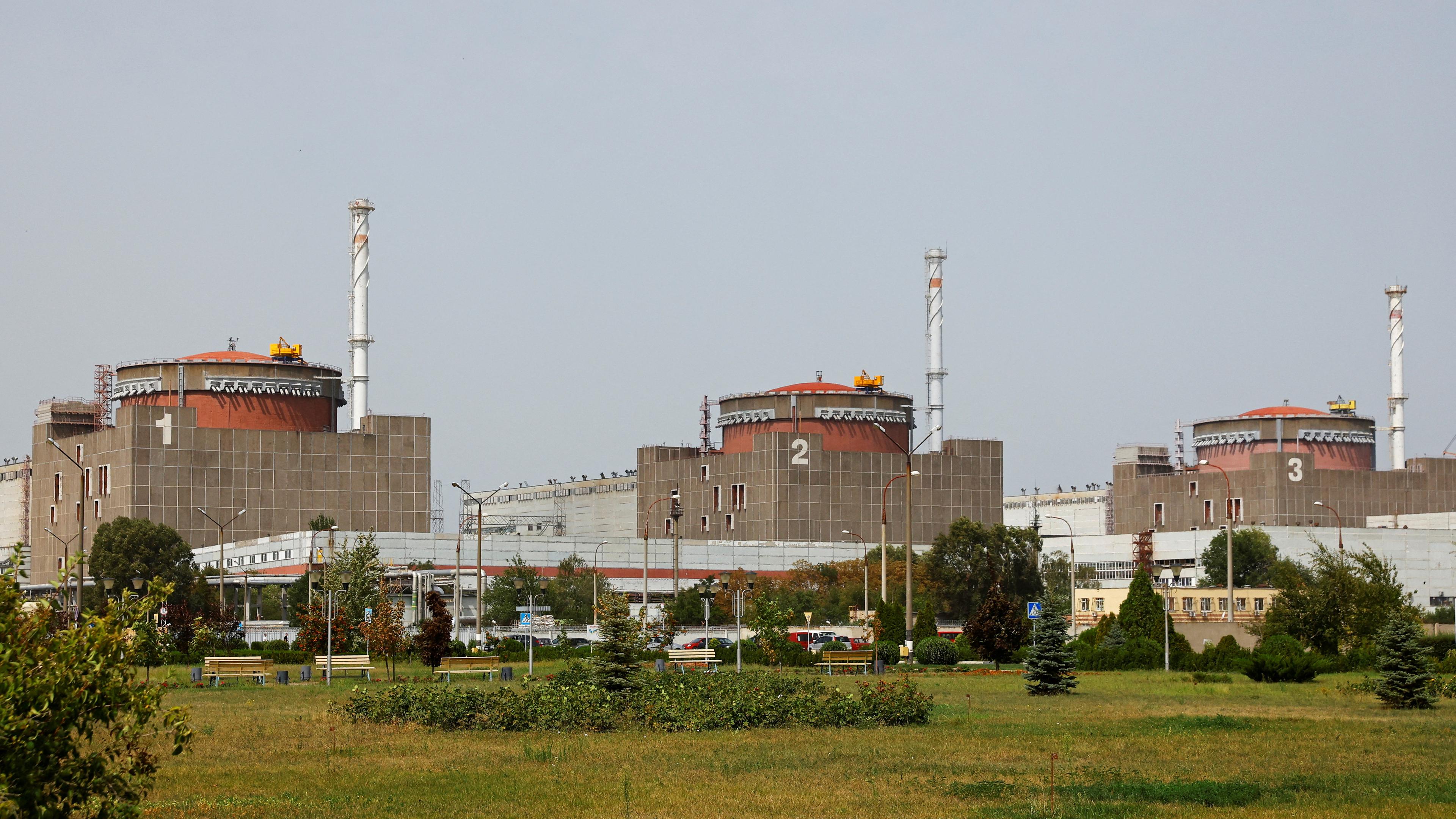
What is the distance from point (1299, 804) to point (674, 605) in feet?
237

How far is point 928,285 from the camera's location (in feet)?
503

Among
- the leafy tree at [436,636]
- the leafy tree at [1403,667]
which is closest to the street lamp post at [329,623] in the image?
the leafy tree at [436,636]

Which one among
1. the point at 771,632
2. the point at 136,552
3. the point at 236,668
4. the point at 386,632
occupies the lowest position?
the point at 236,668

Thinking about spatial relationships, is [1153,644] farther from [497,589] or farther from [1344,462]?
[1344,462]

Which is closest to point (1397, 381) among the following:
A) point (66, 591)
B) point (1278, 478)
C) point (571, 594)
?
point (1278, 478)

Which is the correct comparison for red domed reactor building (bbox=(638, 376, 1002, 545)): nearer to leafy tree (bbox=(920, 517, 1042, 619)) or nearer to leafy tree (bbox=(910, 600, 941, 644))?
leafy tree (bbox=(920, 517, 1042, 619))

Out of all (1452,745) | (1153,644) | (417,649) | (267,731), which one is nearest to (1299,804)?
(1452,745)

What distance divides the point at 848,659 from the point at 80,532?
102 feet

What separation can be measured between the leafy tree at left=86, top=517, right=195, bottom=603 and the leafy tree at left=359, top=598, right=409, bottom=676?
65.9 m

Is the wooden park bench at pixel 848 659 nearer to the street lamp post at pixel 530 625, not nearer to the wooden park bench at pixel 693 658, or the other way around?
the wooden park bench at pixel 693 658

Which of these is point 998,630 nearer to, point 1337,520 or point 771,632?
point 771,632

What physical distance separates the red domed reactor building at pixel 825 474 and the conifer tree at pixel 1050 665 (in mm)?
114999

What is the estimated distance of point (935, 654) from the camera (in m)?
55.4

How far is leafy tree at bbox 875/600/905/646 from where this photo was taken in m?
59.2
